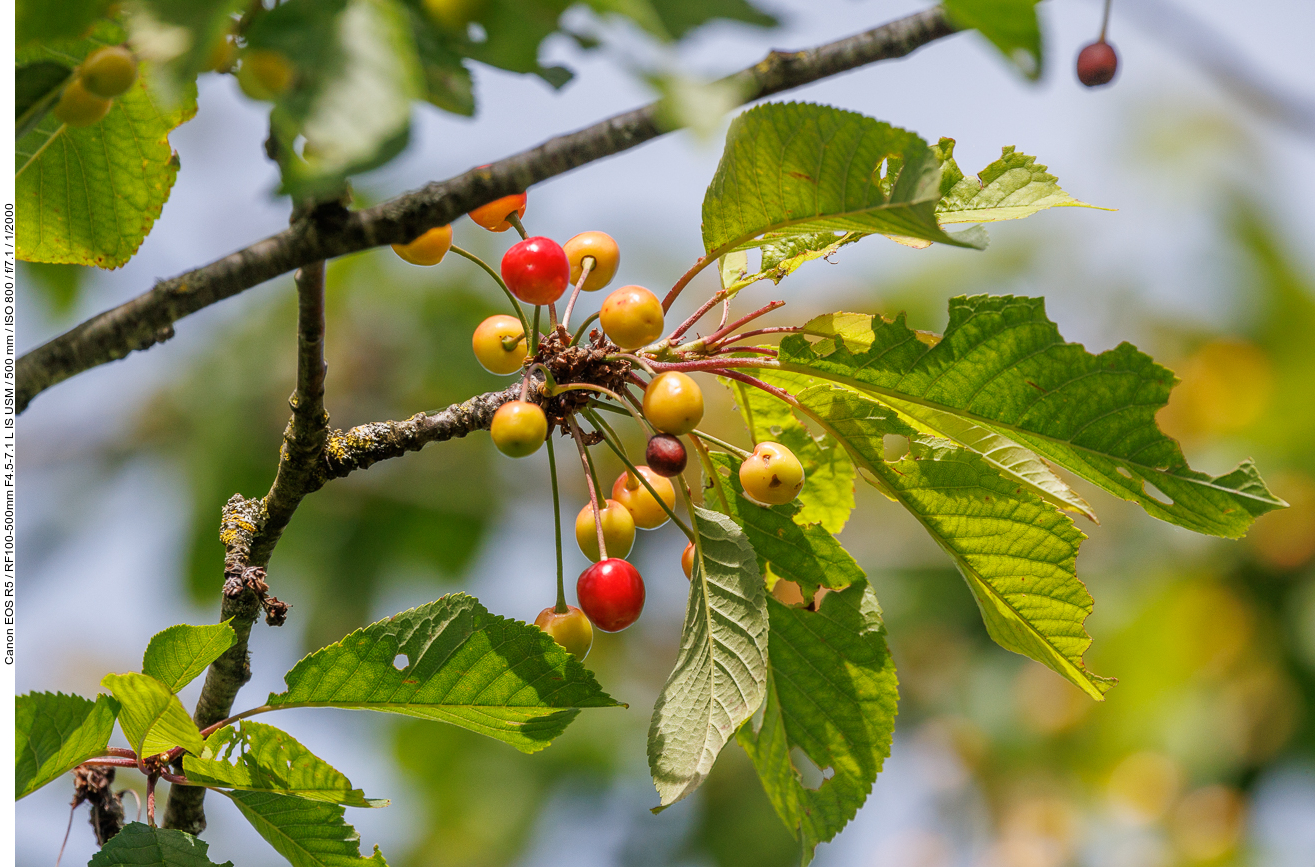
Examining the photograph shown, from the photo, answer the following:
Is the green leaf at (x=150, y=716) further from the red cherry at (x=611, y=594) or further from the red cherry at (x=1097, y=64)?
the red cherry at (x=1097, y=64)

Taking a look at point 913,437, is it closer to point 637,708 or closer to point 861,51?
point 861,51

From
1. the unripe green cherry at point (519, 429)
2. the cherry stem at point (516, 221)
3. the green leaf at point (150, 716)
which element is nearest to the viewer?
the green leaf at point (150, 716)

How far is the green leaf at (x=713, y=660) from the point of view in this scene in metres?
1.80

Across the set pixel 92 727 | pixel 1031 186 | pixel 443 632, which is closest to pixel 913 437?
pixel 1031 186

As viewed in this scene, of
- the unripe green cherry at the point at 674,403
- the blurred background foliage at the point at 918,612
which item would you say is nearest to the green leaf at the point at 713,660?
the unripe green cherry at the point at 674,403

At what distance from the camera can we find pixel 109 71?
111 cm

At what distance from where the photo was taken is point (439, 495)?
6.80 metres

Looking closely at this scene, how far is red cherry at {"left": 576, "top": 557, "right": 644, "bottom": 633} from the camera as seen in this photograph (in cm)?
189

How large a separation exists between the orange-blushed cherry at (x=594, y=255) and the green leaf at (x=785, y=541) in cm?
47

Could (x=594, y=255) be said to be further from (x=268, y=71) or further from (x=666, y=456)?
(x=268, y=71)

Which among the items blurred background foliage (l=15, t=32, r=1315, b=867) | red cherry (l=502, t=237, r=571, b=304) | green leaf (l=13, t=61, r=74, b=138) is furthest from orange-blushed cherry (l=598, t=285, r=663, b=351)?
blurred background foliage (l=15, t=32, r=1315, b=867)

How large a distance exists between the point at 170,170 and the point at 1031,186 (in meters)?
1.68

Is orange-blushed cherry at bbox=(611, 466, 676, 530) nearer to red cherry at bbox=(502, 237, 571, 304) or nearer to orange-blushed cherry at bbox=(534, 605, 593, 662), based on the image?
orange-blushed cherry at bbox=(534, 605, 593, 662)

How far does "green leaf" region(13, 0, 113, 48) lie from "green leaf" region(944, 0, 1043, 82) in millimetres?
899
